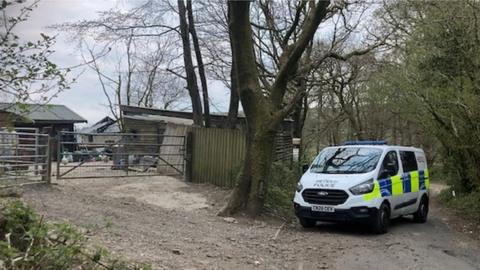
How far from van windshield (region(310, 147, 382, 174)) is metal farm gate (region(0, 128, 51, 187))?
6.90 meters

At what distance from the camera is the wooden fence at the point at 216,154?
54.2 ft

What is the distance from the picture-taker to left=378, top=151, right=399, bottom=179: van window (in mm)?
12250

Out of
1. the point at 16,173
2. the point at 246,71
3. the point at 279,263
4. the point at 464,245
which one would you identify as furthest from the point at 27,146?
the point at 464,245

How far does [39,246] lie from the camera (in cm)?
490

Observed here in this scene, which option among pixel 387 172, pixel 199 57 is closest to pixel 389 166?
pixel 387 172

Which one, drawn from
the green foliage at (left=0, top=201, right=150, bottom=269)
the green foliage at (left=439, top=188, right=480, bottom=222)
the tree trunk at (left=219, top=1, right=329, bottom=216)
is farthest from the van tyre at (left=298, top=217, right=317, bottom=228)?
the green foliage at (left=0, top=201, right=150, bottom=269)

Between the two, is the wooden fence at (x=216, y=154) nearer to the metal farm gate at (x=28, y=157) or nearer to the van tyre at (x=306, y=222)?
the van tyre at (x=306, y=222)

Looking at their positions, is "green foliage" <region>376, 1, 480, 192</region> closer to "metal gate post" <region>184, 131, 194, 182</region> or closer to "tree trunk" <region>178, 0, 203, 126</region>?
"metal gate post" <region>184, 131, 194, 182</region>

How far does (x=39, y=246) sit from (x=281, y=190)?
1067 cm

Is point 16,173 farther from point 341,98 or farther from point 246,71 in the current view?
point 341,98

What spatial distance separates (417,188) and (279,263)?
6.74 metres

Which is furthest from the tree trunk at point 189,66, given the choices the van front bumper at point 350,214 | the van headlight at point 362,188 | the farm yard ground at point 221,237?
the van headlight at point 362,188

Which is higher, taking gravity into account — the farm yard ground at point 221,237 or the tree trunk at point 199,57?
the tree trunk at point 199,57

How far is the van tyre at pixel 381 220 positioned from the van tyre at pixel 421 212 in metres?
2.48
